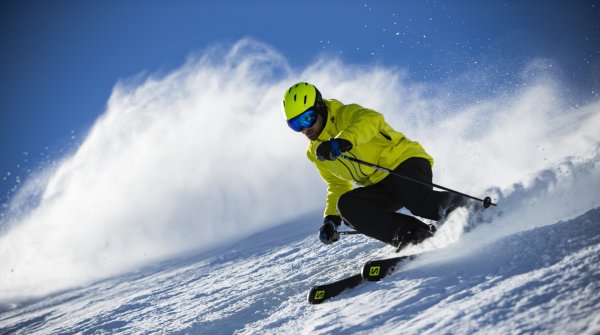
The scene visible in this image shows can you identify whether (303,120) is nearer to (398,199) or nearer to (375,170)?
(375,170)

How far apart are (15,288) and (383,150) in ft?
74.5

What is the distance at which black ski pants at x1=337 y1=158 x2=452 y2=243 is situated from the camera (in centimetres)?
414

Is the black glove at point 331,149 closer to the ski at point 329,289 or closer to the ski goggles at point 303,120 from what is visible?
the ski goggles at point 303,120

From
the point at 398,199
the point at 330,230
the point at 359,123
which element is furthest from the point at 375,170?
the point at 330,230

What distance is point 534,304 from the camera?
195 cm

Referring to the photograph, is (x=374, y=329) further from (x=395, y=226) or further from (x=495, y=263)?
(x=395, y=226)

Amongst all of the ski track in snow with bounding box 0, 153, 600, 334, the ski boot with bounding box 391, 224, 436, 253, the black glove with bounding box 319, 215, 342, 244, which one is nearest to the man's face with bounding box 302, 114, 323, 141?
the black glove with bounding box 319, 215, 342, 244

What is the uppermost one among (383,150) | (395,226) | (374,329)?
(383,150)

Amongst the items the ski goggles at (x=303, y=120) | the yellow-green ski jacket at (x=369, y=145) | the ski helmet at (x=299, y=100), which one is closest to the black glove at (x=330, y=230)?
the yellow-green ski jacket at (x=369, y=145)

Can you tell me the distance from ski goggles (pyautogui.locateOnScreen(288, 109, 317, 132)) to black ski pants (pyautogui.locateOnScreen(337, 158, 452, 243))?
0.93 meters

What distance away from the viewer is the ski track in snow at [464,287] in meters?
1.97

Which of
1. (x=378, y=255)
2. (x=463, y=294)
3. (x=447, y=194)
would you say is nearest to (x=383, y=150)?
(x=447, y=194)

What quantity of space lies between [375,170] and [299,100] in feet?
3.85

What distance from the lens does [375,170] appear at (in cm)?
441
